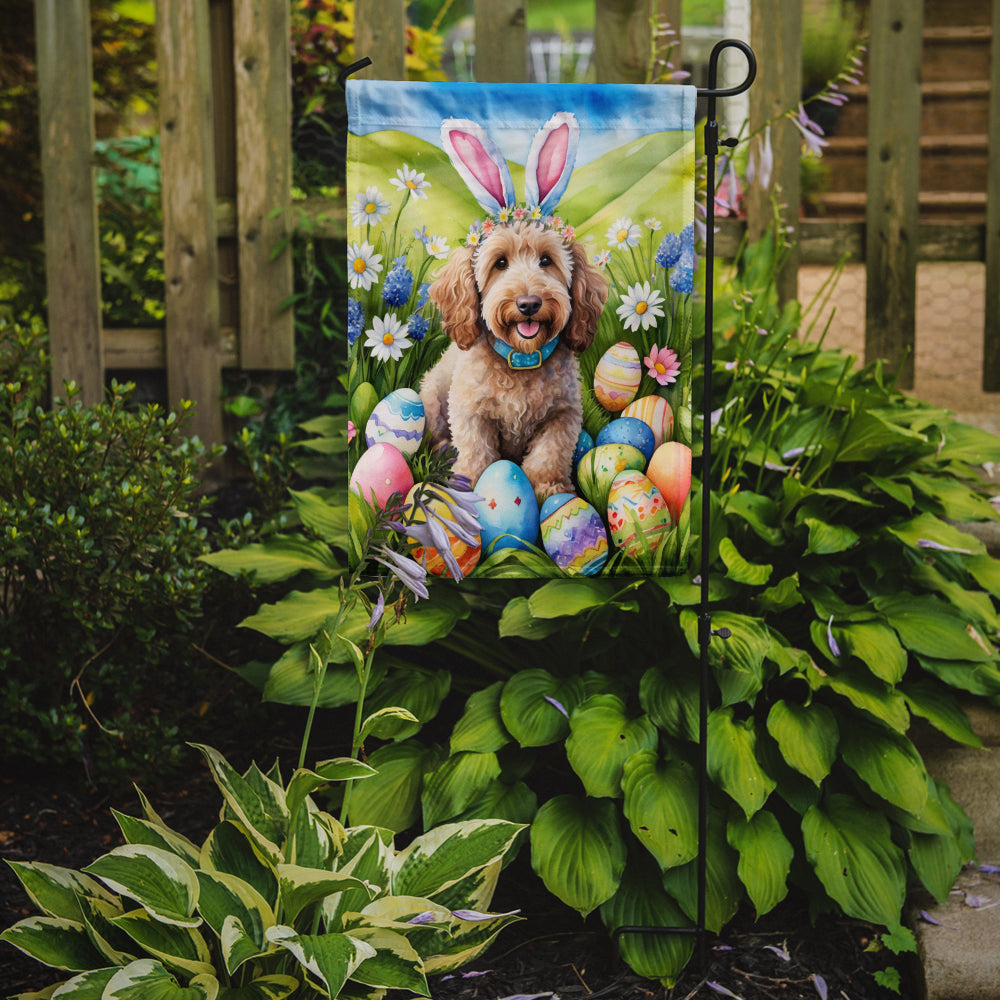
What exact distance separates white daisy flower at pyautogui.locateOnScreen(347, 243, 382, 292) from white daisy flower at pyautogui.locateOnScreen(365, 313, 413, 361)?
0.07 m

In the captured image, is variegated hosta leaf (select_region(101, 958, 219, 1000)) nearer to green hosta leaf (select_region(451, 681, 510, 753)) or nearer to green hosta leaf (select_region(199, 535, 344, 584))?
green hosta leaf (select_region(451, 681, 510, 753))

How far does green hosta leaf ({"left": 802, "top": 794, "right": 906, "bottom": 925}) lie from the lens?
1862mm

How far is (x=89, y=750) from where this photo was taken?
2365 millimetres

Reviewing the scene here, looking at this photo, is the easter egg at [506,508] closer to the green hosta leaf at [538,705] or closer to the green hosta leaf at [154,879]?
the green hosta leaf at [538,705]

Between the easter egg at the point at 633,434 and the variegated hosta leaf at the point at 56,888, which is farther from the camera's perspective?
the easter egg at the point at 633,434

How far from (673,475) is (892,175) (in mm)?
1989

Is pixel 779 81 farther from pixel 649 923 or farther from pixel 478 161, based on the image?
pixel 649 923

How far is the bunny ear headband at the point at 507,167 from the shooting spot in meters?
1.75

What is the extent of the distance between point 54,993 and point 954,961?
5.05ft

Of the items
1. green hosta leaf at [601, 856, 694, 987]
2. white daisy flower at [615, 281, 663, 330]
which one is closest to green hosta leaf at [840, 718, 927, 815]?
green hosta leaf at [601, 856, 694, 987]

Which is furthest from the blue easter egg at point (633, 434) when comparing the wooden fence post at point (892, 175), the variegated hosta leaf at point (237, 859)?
the wooden fence post at point (892, 175)

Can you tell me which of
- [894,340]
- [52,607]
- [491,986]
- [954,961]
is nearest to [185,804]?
[52,607]

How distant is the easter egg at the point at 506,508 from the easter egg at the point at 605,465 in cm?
11

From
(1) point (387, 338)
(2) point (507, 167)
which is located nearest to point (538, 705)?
(1) point (387, 338)
